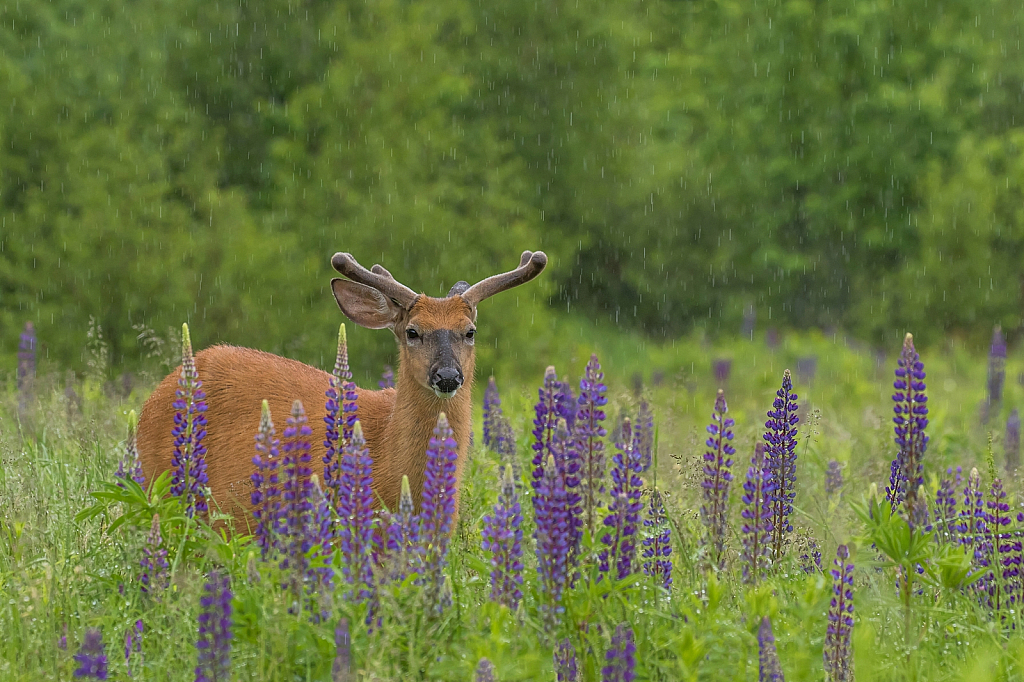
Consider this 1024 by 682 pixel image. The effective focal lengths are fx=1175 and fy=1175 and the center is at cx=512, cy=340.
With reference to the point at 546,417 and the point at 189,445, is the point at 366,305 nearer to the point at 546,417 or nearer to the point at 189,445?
the point at 546,417

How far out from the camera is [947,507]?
4.64 meters

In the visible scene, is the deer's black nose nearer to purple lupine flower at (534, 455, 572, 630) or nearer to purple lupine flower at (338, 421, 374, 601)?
purple lupine flower at (338, 421, 374, 601)

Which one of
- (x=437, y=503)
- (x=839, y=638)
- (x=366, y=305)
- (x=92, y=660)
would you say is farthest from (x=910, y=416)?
(x=366, y=305)

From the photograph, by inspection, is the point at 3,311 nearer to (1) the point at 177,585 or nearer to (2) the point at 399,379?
(2) the point at 399,379

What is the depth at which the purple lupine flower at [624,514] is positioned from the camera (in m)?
3.31

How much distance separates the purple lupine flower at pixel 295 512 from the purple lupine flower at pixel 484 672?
0.64 meters

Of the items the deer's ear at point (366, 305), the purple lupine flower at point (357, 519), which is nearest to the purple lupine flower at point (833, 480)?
the deer's ear at point (366, 305)

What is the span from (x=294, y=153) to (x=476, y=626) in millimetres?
14736

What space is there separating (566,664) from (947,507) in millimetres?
2294

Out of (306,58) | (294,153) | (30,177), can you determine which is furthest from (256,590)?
(306,58)

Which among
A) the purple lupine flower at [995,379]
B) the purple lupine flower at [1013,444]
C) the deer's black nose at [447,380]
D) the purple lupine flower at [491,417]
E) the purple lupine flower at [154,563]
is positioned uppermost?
the purple lupine flower at [995,379]

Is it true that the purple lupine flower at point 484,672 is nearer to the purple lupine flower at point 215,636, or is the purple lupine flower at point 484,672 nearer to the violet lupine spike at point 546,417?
the purple lupine flower at point 215,636

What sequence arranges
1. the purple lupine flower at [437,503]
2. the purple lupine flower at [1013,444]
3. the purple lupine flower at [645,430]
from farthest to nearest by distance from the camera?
the purple lupine flower at [1013,444]
the purple lupine flower at [645,430]
the purple lupine flower at [437,503]

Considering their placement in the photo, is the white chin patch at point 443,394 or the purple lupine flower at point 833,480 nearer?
the white chin patch at point 443,394
